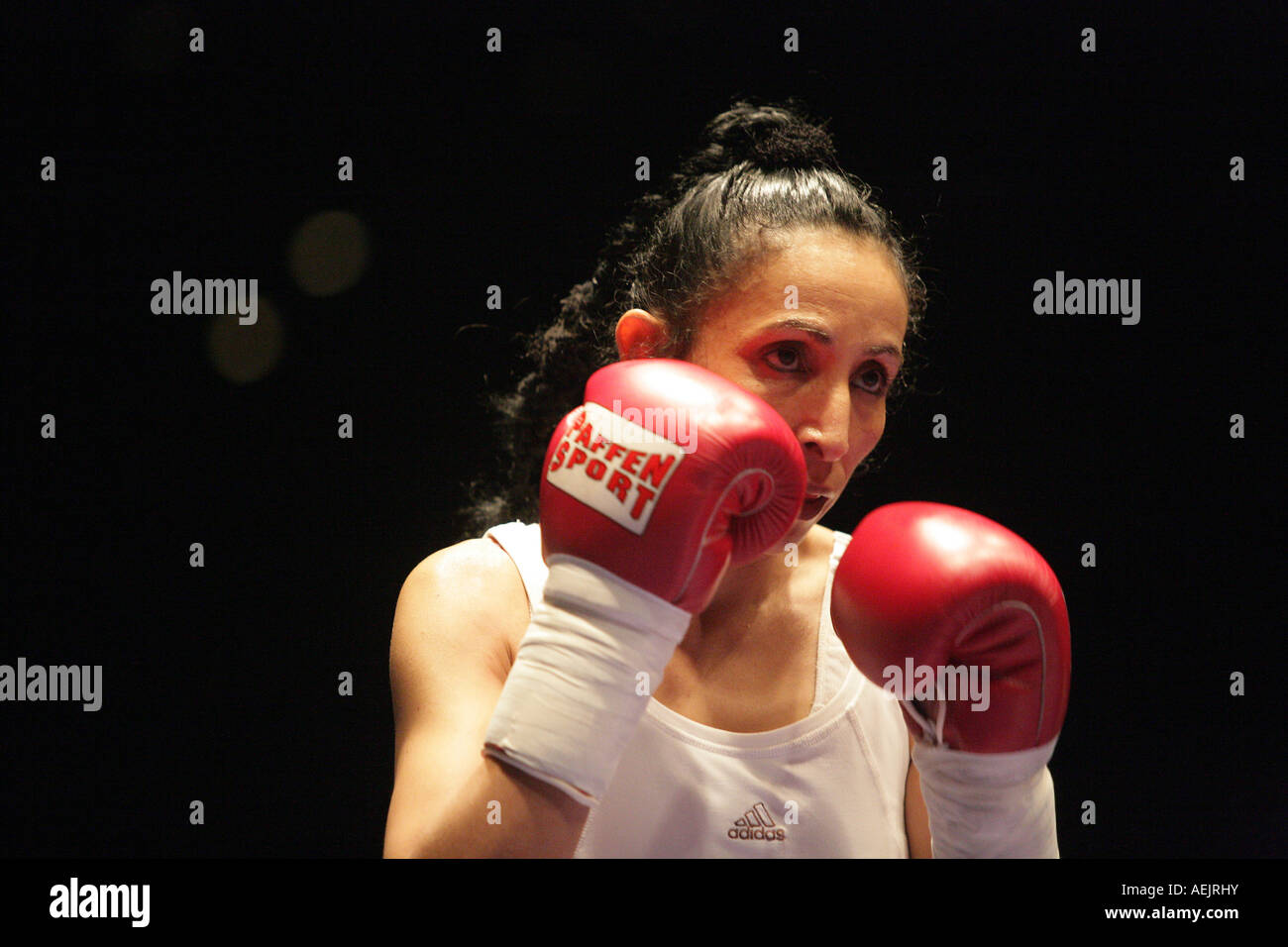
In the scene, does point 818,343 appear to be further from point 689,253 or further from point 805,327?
point 689,253

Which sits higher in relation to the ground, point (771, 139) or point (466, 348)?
point (771, 139)

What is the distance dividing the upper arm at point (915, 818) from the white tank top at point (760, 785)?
0.05 feet

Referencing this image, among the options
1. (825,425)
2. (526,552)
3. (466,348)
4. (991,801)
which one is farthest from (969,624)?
(466,348)

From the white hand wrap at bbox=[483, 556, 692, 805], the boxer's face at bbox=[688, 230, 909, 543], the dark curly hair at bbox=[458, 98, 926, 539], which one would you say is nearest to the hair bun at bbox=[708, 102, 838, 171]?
the dark curly hair at bbox=[458, 98, 926, 539]

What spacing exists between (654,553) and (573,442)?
0.19 meters

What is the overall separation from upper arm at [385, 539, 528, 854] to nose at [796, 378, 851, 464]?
0.52 m

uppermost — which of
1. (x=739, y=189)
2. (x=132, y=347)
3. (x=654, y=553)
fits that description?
(x=739, y=189)

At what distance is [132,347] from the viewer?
6.69 feet

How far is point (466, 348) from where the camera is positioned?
2.21 metres

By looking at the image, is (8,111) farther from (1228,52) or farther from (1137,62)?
(1228,52)

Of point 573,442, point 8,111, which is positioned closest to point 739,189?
point 573,442

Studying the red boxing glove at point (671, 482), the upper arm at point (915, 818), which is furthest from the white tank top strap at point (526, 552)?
the upper arm at point (915, 818)

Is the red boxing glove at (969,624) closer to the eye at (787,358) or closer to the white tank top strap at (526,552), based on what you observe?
the eye at (787,358)

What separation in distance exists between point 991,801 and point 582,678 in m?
0.61
